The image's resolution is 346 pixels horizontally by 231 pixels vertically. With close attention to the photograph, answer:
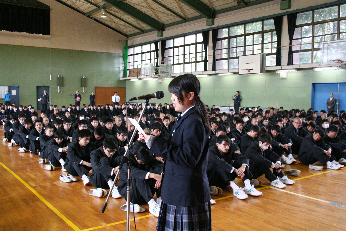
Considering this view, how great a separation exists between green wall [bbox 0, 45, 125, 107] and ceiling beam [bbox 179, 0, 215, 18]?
10967mm

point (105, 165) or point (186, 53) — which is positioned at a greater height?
point (186, 53)

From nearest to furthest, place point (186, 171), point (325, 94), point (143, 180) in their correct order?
point (186, 171)
point (143, 180)
point (325, 94)

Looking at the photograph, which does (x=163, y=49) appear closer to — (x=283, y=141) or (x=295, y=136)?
(x=295, y=136)

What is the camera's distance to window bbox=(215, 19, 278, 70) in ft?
56.0

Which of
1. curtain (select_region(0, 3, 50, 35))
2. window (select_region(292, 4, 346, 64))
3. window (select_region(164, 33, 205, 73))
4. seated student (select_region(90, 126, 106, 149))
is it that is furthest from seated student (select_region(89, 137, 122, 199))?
curtain (select_region(0, 3, 50, 35))

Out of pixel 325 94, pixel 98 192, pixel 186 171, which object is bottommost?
pixel 98 192

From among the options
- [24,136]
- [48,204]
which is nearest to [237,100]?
[24,136]

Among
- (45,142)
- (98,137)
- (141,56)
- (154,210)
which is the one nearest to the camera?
(154,210)

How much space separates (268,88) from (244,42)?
3.17 metres

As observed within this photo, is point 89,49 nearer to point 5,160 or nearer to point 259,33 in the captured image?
point 259,33

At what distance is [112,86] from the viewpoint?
2748 cm

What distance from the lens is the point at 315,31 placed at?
15336 millimetres

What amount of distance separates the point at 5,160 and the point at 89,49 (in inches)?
775

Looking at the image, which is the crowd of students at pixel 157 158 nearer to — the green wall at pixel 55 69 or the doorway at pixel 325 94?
the doorway at pixel 325 94
